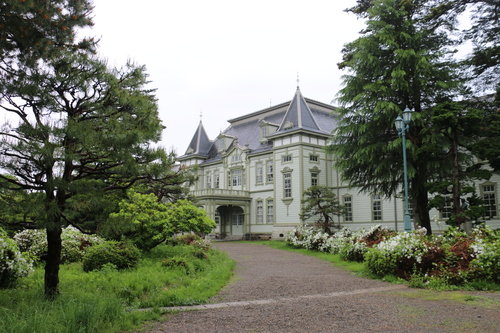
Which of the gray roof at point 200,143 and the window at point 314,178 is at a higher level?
the gray roof at point 200,143

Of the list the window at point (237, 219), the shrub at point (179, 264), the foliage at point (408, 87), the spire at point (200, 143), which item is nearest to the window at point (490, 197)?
the foliage at point (408, 87)

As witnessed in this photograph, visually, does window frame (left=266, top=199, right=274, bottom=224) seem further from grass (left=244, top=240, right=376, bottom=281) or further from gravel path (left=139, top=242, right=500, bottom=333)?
gravel path (left=139, top=242, right=500, bottom=333)

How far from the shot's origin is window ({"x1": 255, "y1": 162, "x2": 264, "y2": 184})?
3303 centimetres

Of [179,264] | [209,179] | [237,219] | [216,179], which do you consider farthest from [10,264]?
[209,179]

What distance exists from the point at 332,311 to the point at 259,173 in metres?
26.6

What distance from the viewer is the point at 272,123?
33.5 meters

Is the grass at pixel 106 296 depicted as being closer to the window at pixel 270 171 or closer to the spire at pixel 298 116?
the spire at pixel 298 116

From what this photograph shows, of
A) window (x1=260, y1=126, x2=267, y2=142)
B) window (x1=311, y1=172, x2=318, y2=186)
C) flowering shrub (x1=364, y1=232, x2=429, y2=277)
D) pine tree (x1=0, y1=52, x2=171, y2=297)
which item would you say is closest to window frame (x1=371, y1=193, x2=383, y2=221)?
window (x1=311, y1=172, x2=318, y2=186)

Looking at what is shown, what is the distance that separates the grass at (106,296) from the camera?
17.5 feet

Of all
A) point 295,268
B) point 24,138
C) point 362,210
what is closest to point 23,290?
point 24,138

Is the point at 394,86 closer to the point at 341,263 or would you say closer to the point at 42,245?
the point at 341,263

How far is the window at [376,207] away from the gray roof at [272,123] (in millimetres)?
6294

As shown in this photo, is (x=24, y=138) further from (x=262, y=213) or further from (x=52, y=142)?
(x=262, y=213)

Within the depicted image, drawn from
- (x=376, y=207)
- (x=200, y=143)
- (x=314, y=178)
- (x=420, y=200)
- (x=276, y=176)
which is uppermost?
(x=200, y=143)
